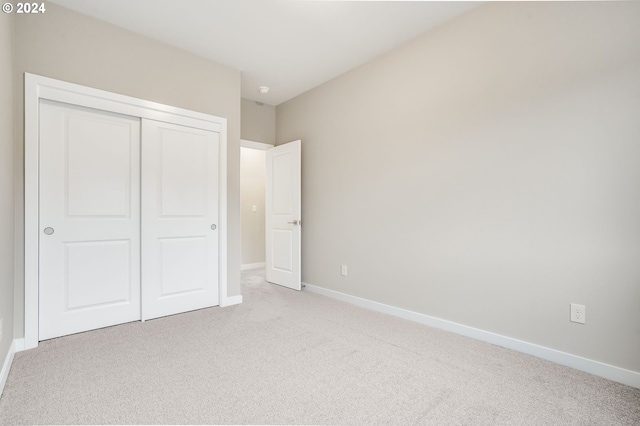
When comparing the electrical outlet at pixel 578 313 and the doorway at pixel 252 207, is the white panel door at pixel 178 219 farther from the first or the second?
the electrical outlet at pixel 578 313

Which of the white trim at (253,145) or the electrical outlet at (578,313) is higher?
the white trim at (253,145)

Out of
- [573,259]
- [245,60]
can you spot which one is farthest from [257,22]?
[573,259]

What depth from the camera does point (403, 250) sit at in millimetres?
3074

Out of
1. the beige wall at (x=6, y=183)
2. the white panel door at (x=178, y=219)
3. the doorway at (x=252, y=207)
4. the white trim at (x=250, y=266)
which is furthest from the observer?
the doorway at (x=252, y=207)

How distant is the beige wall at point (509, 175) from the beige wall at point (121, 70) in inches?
54.8

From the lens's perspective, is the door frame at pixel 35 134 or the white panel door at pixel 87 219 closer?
the door frame at pixel 35 134

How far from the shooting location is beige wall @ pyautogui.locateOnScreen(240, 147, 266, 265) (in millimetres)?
5723

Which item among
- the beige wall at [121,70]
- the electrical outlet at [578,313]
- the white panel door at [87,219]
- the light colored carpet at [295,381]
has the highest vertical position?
the beige wall at [121,70]

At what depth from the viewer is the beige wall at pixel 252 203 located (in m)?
5.72

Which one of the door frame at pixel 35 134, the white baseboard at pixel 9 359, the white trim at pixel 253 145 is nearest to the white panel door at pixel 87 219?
the door frame at pixel 35 134

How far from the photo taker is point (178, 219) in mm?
3104

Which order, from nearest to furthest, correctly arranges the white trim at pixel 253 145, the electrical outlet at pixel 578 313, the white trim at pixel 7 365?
the white trim at pixel 7 365, the electrical outlet at pixel 578 313, the white trim at pixel 253 145

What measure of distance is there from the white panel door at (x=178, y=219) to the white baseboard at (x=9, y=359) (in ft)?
2.75

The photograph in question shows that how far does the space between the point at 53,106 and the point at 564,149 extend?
389cm
